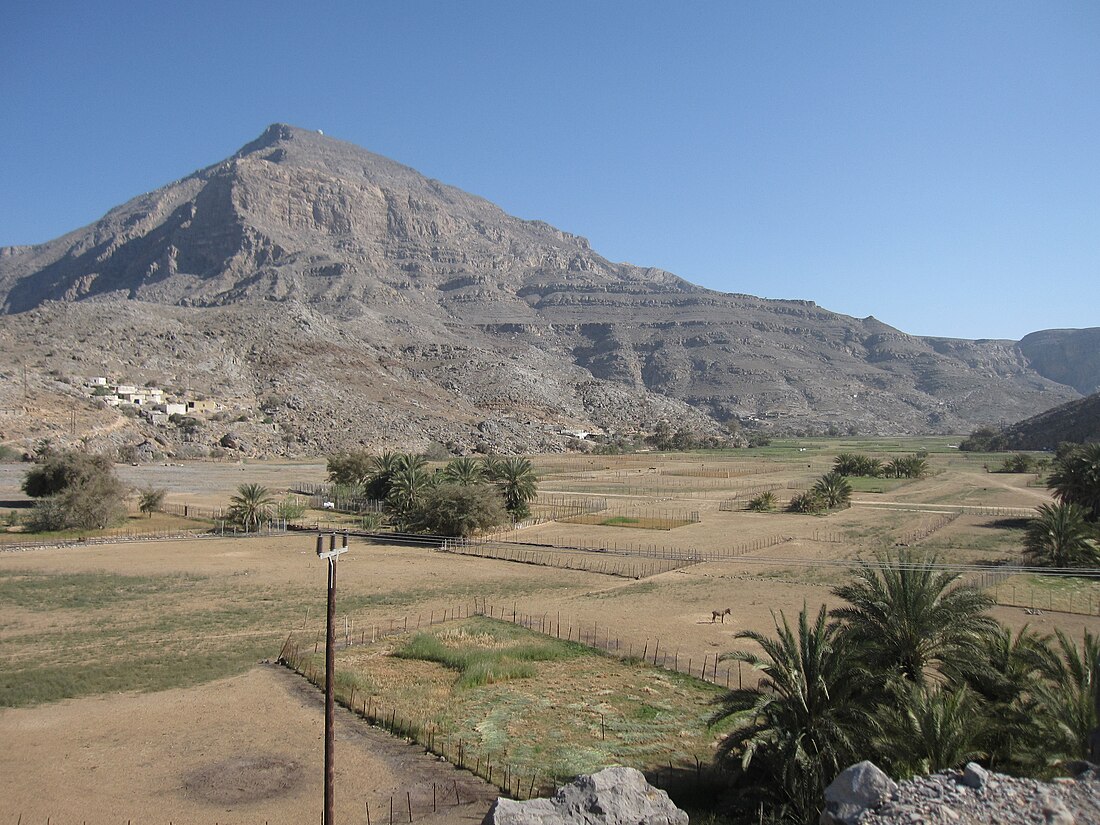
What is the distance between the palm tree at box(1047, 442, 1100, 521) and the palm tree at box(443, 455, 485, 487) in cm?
3973

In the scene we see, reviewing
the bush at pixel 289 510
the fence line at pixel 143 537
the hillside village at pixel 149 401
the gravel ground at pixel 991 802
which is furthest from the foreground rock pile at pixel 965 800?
the hillside village at pixel 149 401

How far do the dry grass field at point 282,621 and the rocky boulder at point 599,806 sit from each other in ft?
13.2

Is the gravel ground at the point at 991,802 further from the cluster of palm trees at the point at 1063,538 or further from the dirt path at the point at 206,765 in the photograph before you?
the cluster of palm trees at the point at 1063,538

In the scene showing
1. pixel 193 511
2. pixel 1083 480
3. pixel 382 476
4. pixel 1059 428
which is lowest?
pixel 193 511

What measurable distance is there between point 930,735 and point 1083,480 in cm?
4397

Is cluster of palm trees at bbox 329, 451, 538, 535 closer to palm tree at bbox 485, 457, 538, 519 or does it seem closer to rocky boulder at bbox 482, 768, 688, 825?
palm tree at bbox 485, 457, 538, 519

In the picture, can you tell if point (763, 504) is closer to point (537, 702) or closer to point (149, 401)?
point (537, 702)

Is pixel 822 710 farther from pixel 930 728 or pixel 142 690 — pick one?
pixel 142 690

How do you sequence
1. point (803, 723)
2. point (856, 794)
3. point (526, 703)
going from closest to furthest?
point (856, 794)
point (803, 723)
point (526, 703)

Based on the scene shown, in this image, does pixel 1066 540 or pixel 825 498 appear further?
pixel 825 498

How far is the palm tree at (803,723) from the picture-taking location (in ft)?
39.2

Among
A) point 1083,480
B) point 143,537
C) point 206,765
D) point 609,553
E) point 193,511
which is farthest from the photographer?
point 193,511

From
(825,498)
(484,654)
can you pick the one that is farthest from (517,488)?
(484,654)

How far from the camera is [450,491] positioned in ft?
163
